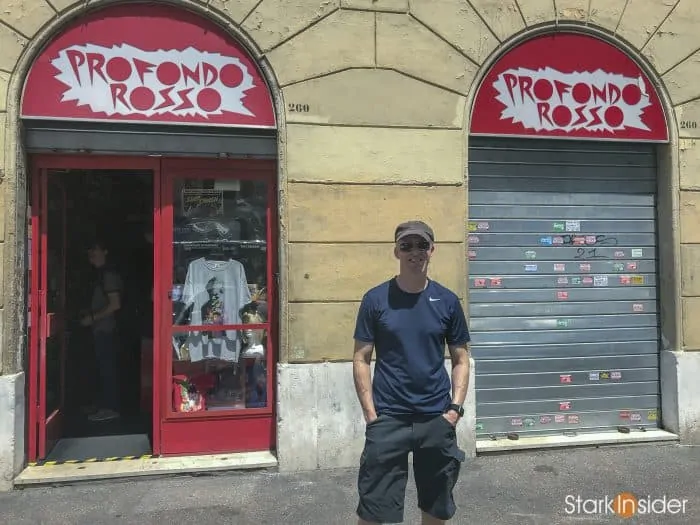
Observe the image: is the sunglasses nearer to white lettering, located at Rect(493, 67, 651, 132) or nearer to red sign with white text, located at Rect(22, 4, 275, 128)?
red sign with white text, located at Rect(22, 4, 275, 128)

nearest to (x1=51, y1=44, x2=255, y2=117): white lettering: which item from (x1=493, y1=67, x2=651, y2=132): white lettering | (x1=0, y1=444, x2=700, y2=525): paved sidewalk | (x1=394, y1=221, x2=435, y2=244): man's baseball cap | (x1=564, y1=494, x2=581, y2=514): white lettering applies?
(x1=493, y1=67, x2=651, y2=132): white lettering

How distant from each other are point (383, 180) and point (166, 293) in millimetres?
2127

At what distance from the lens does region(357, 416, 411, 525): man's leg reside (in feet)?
9.97

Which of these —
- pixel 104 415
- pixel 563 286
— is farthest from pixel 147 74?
pixel 563 286

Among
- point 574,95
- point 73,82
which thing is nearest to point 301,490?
point 73,82

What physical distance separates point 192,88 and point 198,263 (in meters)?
1.50

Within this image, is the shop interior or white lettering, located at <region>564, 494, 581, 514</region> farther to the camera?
the shop interior

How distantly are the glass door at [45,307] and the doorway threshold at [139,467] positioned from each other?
304 millimetres

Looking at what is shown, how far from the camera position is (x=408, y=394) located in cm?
307

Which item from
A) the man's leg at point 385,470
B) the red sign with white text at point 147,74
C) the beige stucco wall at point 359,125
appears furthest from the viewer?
the beige stucco wall at point 359,125

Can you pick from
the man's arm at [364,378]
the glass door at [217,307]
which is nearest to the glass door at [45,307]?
the glass door at [217,307]

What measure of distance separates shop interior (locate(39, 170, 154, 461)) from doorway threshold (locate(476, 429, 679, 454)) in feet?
10.2

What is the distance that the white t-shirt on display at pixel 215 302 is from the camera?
17.6ft
